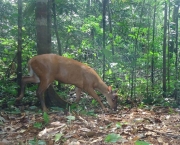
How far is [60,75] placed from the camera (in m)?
8.18

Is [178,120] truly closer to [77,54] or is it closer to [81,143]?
[81,143]

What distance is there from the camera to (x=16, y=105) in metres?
7.98

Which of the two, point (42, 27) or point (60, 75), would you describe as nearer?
point (42, 27)

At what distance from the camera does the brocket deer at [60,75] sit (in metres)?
7.51

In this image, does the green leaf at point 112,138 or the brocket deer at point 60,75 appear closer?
the green leaf at point 112,138

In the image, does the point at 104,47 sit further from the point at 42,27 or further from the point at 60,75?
the point at 42,27

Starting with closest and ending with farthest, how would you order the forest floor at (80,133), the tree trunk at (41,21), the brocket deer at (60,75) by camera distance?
the forest floor at (80,133), the tree trunk at (41,21), the brocket deer at (60,75)

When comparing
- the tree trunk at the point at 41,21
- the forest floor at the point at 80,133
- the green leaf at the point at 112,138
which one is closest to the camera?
the green leaf at the point at 112,138

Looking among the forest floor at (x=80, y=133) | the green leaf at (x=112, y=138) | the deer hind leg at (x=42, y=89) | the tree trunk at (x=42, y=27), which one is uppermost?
the tree trunk at (x=42, y=27)

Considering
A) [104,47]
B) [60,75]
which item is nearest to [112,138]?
[60,75]

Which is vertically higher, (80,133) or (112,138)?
(112,138)

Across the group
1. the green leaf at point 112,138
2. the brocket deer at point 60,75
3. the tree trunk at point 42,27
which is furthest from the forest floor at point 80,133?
the tree trunk at point 42,27

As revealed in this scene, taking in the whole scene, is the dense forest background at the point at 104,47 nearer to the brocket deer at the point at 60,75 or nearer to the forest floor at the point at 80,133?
the brocket deer at the point at 60,75

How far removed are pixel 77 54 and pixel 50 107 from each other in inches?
193
